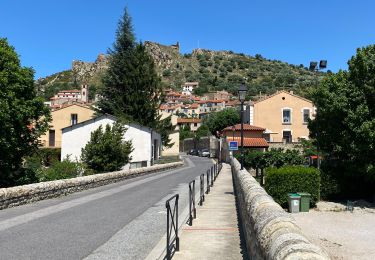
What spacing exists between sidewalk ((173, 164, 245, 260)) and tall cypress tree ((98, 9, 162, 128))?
122ft

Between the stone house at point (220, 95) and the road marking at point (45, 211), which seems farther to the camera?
the stone house at point (220, 95)

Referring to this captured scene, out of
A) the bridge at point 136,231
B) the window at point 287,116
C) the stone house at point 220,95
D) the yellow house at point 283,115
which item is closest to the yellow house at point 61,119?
the yellow house at point 283,115

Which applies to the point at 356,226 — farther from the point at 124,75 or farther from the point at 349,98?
the point at 124,75

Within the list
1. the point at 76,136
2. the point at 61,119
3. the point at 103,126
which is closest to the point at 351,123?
the point at 103,126

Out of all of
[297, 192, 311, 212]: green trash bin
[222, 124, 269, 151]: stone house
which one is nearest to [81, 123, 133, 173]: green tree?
Result: [297, 192, 311, 212]: green trash bin

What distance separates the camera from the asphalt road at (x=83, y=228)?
8289 millimetres

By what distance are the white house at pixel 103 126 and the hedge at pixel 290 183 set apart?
20.7 m

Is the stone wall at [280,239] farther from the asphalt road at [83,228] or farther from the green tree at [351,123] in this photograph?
the green tree at [351,123]

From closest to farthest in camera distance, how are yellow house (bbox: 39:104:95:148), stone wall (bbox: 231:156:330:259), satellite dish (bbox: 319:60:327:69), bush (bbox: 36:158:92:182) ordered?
stone wall (bbox: 231:156:330:259) → bush (bbox: 36:158:92:182) → satellite dish (bbox: 319:60:327:69) → yellow house (bbox: 39:104:95:148)

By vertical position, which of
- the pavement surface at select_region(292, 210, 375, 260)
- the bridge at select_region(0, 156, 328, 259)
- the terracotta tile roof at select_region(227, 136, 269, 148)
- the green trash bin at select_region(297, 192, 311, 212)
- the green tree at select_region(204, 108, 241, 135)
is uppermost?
the green tree at select_region(204, 108, 241, 135)

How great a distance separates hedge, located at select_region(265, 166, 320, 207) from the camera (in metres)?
21.8

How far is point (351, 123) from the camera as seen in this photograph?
23.3 meters

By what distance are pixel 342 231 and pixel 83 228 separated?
1077 centimetres

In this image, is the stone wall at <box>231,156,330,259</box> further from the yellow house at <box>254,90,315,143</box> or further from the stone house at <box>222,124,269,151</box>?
the yellow house at <box>254,90,315,143</box>
